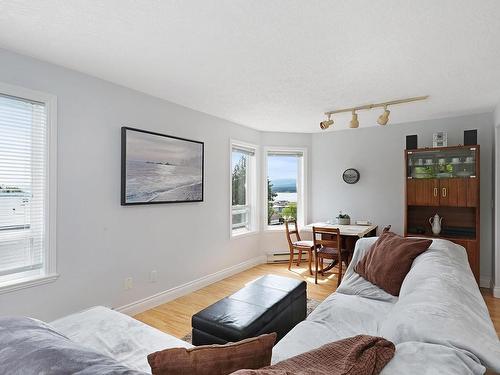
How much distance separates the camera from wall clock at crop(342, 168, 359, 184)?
16.6 feet

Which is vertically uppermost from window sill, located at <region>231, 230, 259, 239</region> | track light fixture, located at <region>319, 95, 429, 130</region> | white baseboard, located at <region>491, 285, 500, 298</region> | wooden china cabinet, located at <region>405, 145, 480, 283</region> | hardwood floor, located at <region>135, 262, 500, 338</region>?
track light fixture, located at <region>319, 95, 429, 130</region>

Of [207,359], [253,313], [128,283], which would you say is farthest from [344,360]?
[128,283]

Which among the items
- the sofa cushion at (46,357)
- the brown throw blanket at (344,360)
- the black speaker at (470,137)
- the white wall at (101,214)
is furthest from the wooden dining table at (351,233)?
the sofa cushion at (46,357)

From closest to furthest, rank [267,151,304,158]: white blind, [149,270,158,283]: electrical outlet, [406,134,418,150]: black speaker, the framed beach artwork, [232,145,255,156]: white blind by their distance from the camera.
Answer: the framed beach artwork → [149,270,158,283]: electrical outlet → [406,134,418,150]: black speaker → [232,145,255,156]: white blind → [267,151,304,158]: white blind

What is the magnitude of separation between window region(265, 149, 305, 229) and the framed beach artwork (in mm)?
1876

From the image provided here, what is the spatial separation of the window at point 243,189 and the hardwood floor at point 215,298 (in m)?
0.77

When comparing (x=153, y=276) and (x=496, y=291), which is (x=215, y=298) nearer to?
(x=153, y=276)

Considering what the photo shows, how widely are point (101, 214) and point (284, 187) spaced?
3441 millimetres

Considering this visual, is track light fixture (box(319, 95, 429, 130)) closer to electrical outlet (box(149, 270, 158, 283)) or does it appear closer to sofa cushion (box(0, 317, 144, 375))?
electrical outlet (box(149, 270, 158, 283))

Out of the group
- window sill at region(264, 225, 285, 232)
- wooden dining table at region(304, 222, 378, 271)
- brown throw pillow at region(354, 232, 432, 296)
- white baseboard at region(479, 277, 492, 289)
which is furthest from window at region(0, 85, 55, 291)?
white baseboard at region(479, 277, 492, 289)

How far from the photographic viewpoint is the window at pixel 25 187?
226 cm

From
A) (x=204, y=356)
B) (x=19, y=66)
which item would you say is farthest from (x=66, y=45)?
(x=204, y=356)

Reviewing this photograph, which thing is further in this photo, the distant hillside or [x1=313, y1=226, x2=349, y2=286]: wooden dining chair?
the distant hillside

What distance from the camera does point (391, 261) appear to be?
7.85 feet
